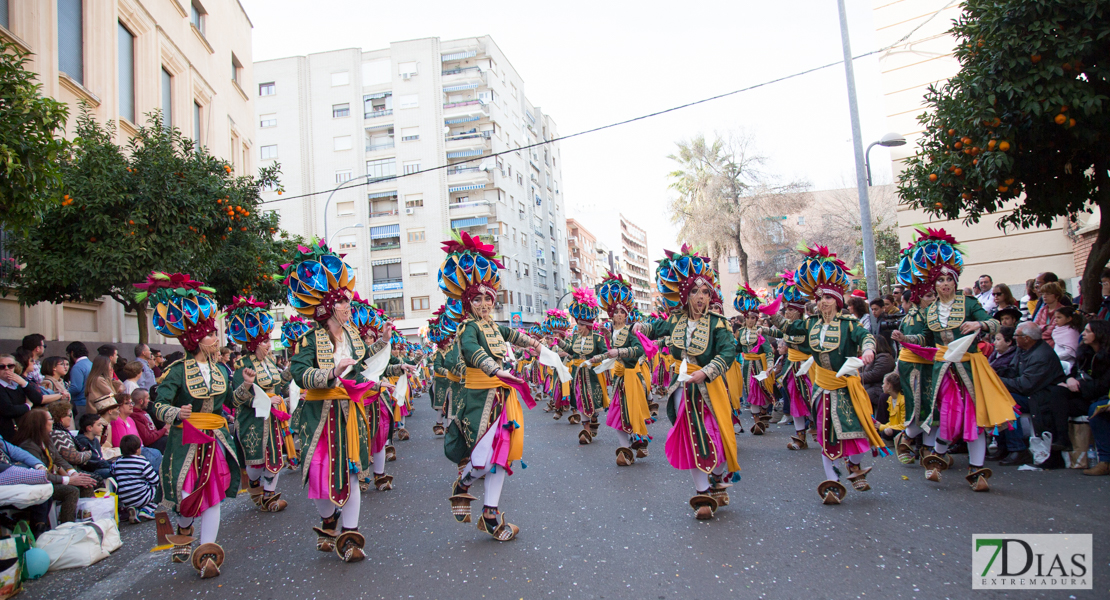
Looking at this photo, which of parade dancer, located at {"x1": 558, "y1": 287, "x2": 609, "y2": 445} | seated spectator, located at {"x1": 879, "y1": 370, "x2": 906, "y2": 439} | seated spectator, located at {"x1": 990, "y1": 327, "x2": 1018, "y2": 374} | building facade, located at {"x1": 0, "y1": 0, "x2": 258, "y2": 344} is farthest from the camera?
building facade, located at {"x1": 0, "y1": 0, "x2": 258, "y2": 344}

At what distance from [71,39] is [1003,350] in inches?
665

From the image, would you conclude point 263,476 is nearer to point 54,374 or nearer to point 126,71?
point 54,374

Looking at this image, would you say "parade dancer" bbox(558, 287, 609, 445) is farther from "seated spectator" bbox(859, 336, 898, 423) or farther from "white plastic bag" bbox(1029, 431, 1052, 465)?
"white plastic bag" bbox(1029, 431, 1052, 465)

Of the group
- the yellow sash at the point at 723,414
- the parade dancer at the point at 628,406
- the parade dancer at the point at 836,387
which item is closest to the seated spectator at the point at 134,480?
the parade dancer at the point at 628,406

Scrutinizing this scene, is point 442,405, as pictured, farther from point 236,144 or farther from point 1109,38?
point 236,144

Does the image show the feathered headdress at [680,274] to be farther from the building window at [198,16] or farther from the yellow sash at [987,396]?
the building window at [198,16]

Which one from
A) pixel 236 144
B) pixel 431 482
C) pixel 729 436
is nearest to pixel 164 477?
pixel 431 482

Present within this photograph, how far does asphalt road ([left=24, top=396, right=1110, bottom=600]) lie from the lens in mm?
4301

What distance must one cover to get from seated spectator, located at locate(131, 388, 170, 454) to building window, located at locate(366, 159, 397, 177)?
4835cm

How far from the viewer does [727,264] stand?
155 feet

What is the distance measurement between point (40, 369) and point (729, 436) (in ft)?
28.1

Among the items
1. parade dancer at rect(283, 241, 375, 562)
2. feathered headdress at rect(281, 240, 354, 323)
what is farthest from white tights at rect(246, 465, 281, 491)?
feathered headdress at rect(281, 240, 354, 323)

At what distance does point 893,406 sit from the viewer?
9.12m

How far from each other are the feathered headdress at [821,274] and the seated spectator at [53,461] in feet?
23.6
